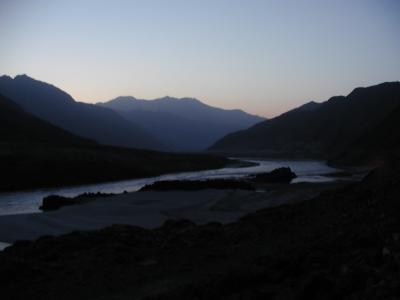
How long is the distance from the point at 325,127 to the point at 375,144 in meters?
76.8

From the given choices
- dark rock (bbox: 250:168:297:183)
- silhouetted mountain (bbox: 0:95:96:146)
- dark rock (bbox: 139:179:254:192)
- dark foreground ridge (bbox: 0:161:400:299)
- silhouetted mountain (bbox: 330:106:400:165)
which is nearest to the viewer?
dark foreground ridge (bbox: 0:161:400:299)

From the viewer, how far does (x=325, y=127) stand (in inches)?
6211

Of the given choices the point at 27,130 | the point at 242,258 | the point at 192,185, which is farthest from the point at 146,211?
the point at 27,130

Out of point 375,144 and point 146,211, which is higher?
point 375,144

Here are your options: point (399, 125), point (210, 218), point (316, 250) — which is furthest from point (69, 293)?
point (399, 125)

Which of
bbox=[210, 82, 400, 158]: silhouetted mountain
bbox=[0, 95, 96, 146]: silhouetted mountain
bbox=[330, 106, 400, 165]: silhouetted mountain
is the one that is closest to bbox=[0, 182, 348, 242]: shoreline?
bbox=[330, 106, 400, 165]: silhouetted mountain

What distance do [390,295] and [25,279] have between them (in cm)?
816

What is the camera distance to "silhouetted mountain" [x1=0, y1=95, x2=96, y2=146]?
8350 centimetres

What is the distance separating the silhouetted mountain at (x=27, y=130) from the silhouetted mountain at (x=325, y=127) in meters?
60.8

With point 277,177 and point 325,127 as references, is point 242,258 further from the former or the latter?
point 325,127

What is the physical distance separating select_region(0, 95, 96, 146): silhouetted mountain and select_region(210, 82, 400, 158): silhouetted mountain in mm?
60839

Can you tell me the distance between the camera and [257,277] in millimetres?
10070

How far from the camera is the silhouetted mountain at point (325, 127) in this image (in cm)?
13912

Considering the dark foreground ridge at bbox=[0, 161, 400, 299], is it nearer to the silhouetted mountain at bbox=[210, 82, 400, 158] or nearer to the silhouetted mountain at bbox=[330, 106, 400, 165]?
the silhouetted mountain at bbox=[330, 106, 400, 165]
